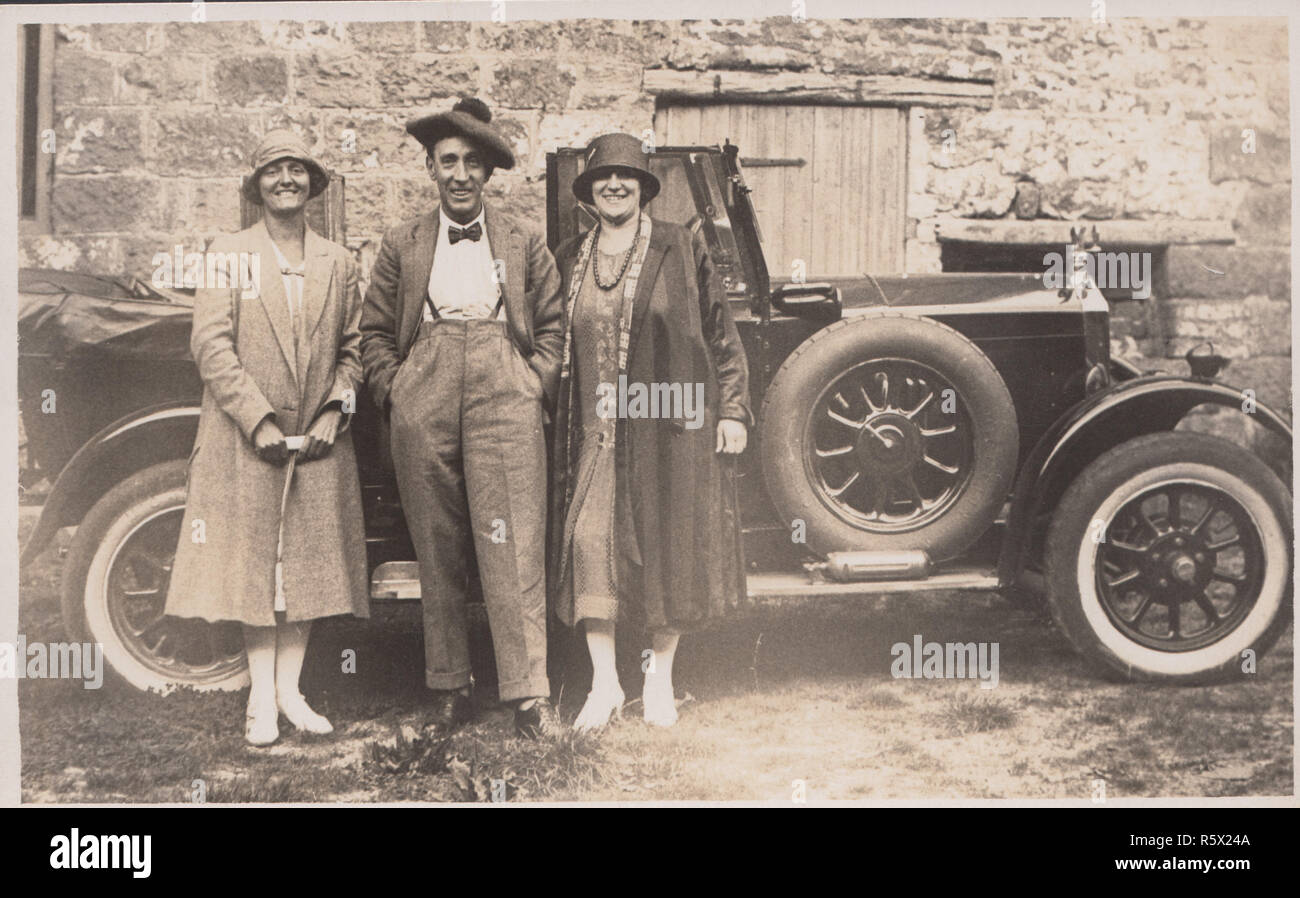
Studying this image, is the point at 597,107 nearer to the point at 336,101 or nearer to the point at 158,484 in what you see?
the point at 336,101

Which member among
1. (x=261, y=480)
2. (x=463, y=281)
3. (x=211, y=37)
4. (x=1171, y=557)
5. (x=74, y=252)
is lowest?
(x=1171, y=557)

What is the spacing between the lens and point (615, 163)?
3.57m

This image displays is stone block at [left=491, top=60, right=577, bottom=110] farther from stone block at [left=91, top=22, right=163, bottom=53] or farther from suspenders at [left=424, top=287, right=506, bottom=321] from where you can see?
stone block at [left=91, top=22, right=163, bottom=53]

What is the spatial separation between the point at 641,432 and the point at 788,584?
646 mm

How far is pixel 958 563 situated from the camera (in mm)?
3705

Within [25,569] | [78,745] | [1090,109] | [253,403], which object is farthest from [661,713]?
[1090,109]

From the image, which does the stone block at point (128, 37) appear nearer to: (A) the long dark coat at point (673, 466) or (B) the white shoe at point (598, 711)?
(A) the long dark coat at point (673, 466)

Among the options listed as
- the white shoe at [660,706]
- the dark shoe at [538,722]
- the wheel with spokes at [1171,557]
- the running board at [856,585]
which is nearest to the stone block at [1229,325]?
the wheel with spokes at [1171,557]

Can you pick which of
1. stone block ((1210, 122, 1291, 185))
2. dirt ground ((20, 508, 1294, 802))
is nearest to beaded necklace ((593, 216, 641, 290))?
dirt ground ((20, 508, 1294, 802))

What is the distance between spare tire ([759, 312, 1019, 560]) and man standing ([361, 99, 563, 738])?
0.75 m

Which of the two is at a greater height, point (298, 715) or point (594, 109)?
point (594, 109)

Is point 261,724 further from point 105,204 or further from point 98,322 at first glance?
point 105,204

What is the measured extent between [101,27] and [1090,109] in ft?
10.8

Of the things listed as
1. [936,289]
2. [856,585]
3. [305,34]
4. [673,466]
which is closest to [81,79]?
[305,34]
